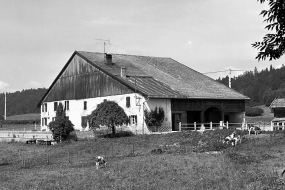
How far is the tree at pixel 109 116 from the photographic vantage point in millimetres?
46781

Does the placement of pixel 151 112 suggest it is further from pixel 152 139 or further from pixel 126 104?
pixel 152 139

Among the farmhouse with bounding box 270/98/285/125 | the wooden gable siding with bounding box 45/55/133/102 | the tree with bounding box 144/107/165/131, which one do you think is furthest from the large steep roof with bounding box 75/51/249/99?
the farmhouse with bounding box 270/98/285/125

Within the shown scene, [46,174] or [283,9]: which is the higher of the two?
[283,9]

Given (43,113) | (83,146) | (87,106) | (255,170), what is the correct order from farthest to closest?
(43,113) → (87,106) → (83,146) → (255,170)

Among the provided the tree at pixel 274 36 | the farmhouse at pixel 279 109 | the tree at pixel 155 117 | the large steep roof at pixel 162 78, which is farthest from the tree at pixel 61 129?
the tree at pixel 274 36

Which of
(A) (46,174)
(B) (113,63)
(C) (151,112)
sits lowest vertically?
(A) (46,174)

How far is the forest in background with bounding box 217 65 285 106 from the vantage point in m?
135

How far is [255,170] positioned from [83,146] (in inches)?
883

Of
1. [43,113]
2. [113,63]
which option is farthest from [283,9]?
[43,113]

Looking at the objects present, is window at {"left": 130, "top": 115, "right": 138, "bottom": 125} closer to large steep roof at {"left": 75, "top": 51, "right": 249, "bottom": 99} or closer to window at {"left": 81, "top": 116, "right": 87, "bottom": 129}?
large steep roof at {"left": 75, "top": 51, "right": 249, "bottom": 99}

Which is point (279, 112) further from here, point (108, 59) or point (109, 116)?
point (109, 116)

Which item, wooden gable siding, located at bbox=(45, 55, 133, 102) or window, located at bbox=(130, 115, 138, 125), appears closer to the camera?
window, located at bbox=(130, 115, 138, 125)

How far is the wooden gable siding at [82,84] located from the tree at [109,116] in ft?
12.8

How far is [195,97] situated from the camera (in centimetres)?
5266
